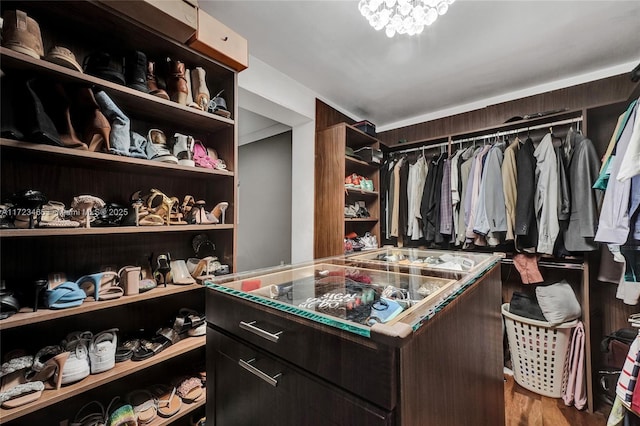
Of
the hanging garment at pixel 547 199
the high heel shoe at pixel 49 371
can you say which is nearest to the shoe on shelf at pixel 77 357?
the high heel shoe at pixel 49 371

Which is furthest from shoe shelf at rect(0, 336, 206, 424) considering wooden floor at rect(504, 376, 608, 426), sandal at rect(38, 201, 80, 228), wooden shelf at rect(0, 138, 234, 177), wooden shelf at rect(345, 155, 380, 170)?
wooden floor at rect(504, 376, 608, 426)

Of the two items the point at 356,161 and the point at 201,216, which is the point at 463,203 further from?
the point at 201,216

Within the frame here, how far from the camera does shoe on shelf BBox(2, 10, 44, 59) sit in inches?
35.5

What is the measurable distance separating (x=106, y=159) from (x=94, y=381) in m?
0.88

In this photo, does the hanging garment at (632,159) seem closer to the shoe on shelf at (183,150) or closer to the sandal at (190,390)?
the shoe on shelf at (183,150)

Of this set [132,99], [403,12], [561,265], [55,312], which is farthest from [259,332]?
[561,265]

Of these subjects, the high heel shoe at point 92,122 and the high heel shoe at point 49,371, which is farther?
the high heel shoe at point 92,122

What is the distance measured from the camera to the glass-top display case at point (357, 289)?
554 millimetres

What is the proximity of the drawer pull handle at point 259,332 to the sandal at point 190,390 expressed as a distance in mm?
959

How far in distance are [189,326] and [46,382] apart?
1.74ft

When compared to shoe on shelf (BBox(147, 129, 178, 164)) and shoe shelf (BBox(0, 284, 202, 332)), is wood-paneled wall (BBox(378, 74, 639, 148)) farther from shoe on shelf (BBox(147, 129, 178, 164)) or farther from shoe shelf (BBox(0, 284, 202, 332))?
shoe shelf (BBox(0, 284, 202, 332))

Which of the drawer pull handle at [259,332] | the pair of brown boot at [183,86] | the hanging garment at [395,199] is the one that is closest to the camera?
the drawer pull handle at [259,332]

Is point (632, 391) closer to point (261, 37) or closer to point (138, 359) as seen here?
point (138, 359)

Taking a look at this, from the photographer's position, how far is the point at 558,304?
1.80 metres
